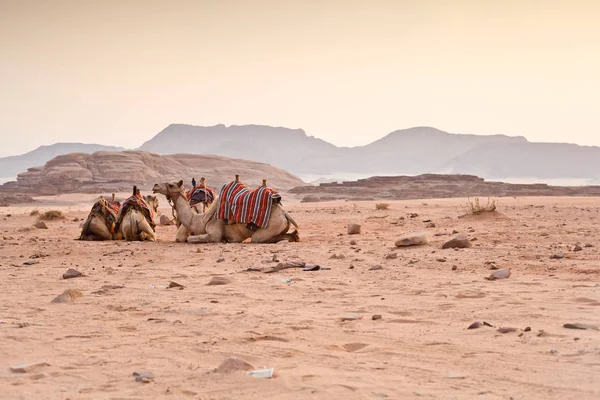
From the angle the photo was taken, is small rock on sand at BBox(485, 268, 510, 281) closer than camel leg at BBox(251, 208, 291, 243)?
Yes

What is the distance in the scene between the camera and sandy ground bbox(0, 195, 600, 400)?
443 cm

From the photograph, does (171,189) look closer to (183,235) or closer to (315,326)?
(183,235)

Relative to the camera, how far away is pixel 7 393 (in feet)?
14.2

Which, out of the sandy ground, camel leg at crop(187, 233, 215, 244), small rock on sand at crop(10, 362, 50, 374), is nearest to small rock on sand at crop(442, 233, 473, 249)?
the sandy ground

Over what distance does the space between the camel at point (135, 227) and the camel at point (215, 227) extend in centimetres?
82

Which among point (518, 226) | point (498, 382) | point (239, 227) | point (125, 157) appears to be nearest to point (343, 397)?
point (498, 382)

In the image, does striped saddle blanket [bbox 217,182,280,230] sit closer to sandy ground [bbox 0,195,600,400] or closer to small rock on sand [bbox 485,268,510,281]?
sandy ground [bbox 0,195,600,400]

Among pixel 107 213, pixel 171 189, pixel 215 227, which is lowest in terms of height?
pixel 215 227

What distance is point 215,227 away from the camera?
1370cm

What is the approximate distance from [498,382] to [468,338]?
1180 mm

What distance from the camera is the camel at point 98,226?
14.8 m

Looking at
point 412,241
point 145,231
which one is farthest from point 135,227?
point 412,241

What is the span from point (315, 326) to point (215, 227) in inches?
→ 308

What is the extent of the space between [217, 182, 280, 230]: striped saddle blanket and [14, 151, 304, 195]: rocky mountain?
51.3 meters
